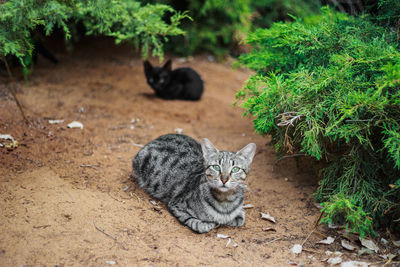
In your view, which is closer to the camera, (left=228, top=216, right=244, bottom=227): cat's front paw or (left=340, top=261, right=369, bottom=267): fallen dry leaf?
(left=340, top=261, right=369, bottom=267): fallen dry leaf

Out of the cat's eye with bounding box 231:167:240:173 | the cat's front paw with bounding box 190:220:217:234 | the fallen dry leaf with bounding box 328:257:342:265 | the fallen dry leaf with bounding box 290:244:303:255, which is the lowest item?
the cat's front paw with bounding box 190:220:217:234

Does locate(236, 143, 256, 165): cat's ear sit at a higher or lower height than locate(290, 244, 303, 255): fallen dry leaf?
higher

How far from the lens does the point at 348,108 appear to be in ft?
10.6

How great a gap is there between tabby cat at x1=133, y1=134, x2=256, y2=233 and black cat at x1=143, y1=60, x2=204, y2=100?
8.83 ft

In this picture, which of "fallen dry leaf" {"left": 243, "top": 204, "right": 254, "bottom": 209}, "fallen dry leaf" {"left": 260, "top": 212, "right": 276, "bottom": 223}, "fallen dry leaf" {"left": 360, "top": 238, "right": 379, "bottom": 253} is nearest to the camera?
"fallen dry leaf" {"left": 360, "top": 238, "right": 379, "bottom": 253}

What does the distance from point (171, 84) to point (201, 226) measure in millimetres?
4112

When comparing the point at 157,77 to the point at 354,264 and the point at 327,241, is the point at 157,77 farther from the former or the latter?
the point at 354,264

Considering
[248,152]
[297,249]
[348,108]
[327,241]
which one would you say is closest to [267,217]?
[297,249]

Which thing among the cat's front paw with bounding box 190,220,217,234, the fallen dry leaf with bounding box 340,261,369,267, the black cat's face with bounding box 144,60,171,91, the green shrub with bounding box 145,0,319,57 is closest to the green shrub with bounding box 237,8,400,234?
the fallen dry leaf with bounding box 340,261,369,267

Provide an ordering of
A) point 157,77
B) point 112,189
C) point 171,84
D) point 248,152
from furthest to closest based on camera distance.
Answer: point 171,84 < point 157,77 < point 112,189 < point 248,152

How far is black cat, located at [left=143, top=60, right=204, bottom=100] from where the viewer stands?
695 cm

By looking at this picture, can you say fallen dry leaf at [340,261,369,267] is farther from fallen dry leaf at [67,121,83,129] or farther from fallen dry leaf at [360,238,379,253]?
fallen dry leaf at [67,121,83,129]

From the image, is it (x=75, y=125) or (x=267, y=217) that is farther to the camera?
(x=75, y=125)

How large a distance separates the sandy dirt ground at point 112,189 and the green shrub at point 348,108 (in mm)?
591
